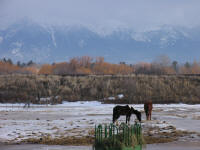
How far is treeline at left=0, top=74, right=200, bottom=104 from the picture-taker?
186 feet

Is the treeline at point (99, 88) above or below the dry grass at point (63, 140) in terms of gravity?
above

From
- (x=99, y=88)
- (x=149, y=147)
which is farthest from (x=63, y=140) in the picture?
(x=99, y=88)

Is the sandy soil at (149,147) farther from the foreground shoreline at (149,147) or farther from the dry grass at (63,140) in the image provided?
the dry grass at (63,140)

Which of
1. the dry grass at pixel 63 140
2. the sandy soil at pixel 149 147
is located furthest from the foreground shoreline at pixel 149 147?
the dry grass at pixel 63 140

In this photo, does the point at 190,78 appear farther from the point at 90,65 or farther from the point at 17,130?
the point at 90,65

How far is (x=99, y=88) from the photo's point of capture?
64.3 metres

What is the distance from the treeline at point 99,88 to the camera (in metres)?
56.8

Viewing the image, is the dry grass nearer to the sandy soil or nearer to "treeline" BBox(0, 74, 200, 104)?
the sandy soil

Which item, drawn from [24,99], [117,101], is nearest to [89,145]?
[117,101]

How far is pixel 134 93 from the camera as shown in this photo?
59656mm

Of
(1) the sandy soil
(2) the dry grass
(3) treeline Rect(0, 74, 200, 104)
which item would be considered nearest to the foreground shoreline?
(1) the sandy soil

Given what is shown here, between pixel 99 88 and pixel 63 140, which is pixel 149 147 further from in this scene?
pixel 99 88

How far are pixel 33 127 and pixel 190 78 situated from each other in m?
50.7

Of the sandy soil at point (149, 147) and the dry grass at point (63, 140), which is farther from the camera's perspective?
the dry grass at point (63, 140)
